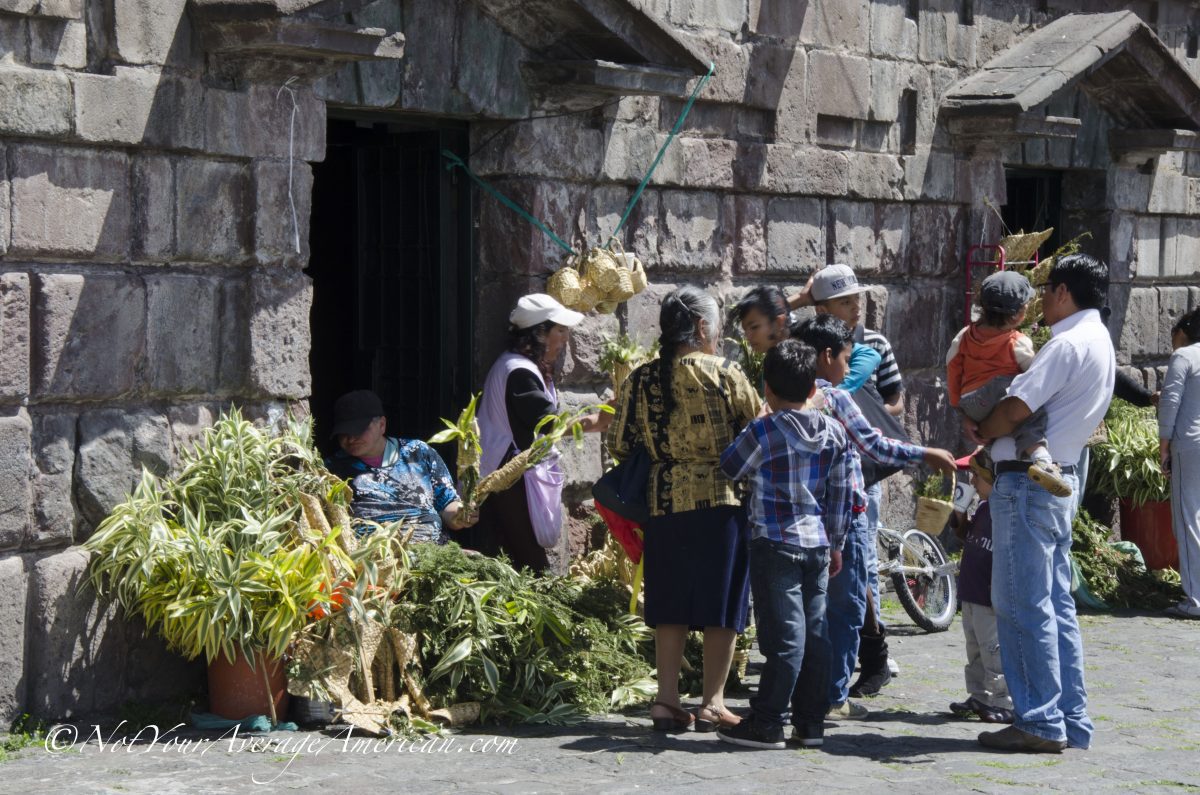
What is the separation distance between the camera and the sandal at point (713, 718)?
694 centimetres

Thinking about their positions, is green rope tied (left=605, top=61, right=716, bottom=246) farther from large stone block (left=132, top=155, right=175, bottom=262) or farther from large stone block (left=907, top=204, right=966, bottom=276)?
large stone block (left=132, top=155, right=175, bottom=262)

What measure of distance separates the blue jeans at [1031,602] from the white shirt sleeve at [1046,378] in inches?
12.1

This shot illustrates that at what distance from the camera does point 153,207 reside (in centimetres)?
715

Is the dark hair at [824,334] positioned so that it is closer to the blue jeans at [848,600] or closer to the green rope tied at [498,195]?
the blue jeans at [848,600]

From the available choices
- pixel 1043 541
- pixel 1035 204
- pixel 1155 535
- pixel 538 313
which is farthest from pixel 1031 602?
pixel 1035 204

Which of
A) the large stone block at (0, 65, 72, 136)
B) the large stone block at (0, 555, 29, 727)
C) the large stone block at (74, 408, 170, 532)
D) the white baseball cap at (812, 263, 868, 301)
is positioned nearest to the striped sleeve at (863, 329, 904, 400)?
the white baseball cap at (812, 263, 868, 301)

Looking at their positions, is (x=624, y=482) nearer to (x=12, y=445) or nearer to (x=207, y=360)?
(x=207, y=360)

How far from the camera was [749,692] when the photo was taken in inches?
309

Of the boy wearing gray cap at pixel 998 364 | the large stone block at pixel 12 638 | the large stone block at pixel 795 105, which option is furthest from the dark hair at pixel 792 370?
the large stone block at pixel 795 105

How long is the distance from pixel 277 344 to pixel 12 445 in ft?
4.22

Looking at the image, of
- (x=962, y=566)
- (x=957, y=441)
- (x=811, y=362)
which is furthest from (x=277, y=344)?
(x=957, y=441)

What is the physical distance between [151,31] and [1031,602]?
403 cm

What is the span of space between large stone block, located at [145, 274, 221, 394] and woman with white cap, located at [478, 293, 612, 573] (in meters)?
1.33

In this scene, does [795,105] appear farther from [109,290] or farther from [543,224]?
[109,290]
